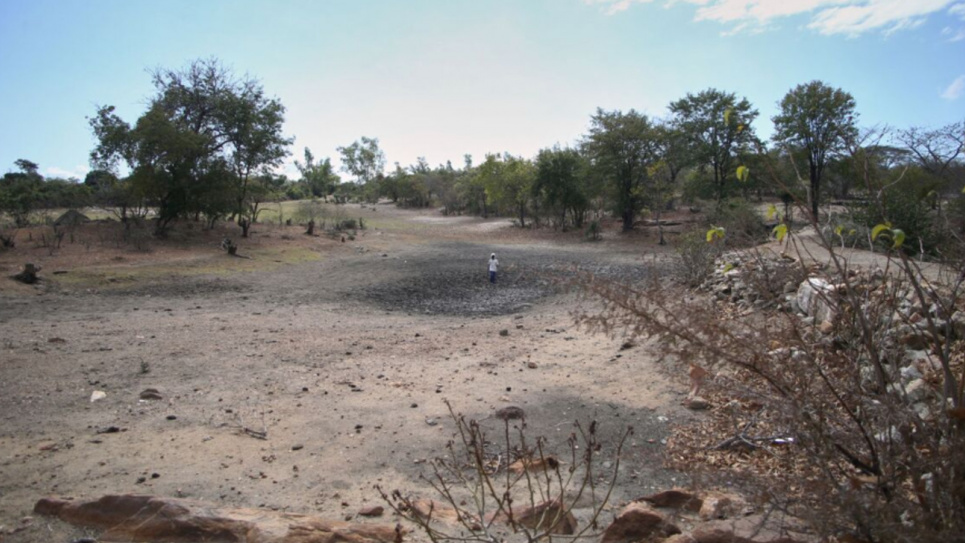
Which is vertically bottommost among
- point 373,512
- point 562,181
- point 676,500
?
point 373,512

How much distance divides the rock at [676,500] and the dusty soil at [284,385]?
27cm

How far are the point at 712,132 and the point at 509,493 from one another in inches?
1261

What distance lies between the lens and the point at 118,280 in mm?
13922

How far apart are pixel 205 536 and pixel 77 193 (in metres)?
26.4

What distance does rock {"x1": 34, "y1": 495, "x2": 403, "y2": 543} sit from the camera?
275cm

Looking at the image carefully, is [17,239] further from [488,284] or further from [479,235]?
[479,235]

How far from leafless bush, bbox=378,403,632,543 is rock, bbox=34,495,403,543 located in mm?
307

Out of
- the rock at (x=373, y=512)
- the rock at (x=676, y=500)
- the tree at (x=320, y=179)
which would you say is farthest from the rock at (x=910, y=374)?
the tree at (x=320, y=179)

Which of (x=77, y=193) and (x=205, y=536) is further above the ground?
(x=77, y=193)

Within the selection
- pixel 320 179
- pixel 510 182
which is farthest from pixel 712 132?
pixel 320 179

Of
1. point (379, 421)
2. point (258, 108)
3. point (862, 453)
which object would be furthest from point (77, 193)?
point (862, 453)

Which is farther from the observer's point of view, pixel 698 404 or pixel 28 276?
pixel 28 276

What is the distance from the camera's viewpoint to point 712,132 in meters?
31.0

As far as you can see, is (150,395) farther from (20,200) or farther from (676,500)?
(20,200)
